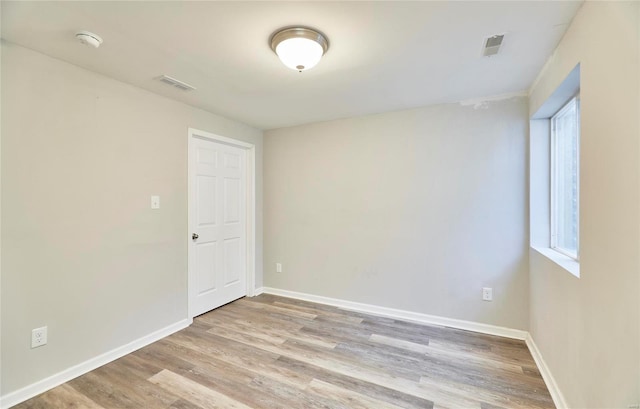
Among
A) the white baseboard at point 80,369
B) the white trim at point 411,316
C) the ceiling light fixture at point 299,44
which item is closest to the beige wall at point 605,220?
the white trim at point 411,316

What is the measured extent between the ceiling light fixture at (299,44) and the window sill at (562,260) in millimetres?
2017

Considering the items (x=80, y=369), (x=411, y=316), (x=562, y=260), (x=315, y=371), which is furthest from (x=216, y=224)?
(x=562, y=260)

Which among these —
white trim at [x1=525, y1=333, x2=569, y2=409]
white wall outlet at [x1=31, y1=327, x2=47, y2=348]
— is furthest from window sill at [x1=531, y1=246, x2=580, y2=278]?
white wall outlet at [x1=31, y1=327, x2=47, y2=348]

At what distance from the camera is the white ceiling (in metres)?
1.51

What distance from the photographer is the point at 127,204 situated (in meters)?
2.46

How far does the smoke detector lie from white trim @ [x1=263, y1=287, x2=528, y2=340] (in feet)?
10.5

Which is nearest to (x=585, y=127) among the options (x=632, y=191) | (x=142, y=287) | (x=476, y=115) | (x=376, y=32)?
(x=632, y=191)

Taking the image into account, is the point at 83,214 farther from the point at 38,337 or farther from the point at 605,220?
the point at 605,220

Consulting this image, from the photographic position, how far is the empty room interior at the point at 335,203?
1473 millimetres

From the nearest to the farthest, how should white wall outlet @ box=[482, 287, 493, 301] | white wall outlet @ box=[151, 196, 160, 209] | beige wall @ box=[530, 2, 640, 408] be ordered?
beige wall @ box=[530, 2, 640, 408] → white wall outlet @ box=[151, 196, 160, 209] → white wall outlet @ box=[482, 287, 493, 301]

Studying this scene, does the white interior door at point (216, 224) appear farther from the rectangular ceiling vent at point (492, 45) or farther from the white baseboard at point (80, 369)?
the rectangular ceiling vent at point (492, 45)

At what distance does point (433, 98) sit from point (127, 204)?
3032 mm

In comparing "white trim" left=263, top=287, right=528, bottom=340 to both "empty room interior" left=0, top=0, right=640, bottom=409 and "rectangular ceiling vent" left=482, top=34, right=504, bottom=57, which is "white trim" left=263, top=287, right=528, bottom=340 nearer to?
"empty room interior" left=0, top=0, right=640, bottom=409

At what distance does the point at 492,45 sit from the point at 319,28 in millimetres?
1151
